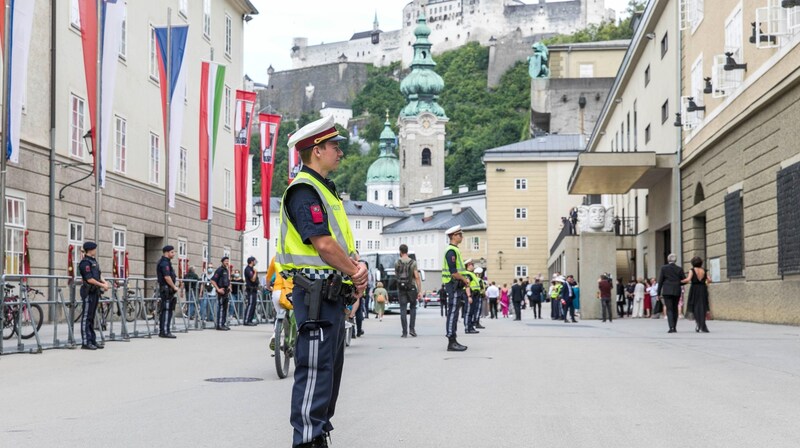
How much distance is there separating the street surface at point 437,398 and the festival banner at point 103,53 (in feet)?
20.0

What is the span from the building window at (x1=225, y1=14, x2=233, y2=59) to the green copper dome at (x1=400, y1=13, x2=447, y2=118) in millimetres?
109286

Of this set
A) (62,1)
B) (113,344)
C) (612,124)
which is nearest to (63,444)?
(113,344)

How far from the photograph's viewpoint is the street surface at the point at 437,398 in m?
7.43

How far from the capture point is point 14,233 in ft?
76.3

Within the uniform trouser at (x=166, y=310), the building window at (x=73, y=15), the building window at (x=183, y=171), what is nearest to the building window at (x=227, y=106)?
the building window at (x=183, y=171)

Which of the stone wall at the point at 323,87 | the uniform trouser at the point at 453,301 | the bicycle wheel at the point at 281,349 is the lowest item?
the bicycle wheel at the point at 281,349

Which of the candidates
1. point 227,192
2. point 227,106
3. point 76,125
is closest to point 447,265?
point 76,125

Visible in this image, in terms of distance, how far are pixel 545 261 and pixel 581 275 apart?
49289mm

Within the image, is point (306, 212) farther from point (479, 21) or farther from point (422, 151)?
point (479, 21)

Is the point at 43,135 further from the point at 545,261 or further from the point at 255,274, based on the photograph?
the point at 545,261

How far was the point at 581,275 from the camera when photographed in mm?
35562

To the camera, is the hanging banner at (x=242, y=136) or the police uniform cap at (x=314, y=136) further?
the hanging banner at (x=242, y=136)

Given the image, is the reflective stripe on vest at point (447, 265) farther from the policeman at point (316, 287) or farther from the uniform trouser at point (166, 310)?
the policeman at point (316, 287)

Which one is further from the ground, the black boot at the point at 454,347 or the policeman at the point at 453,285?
the policeman at the point at 453,285
